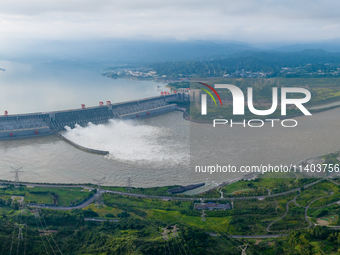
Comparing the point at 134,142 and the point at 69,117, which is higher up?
the point at 69,117

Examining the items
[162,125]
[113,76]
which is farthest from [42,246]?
[113,76]

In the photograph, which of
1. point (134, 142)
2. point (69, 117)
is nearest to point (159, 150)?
point (134, 142)

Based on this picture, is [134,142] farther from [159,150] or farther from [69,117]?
[69,117]

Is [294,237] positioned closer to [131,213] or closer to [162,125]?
[131,213]

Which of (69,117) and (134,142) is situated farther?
(69,117)

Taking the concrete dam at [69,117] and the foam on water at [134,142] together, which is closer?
the foam on water at [134,142]
